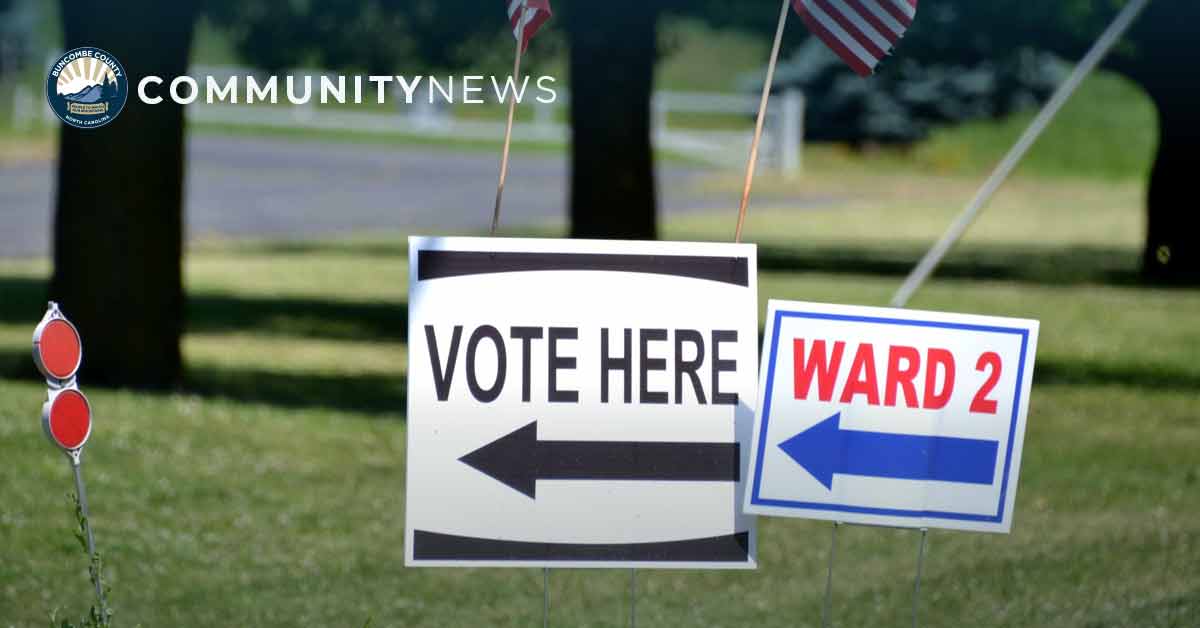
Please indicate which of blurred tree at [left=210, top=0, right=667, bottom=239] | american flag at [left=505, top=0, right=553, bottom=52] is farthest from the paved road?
american flag at [left=505, top=0, right=553, bottom=52]

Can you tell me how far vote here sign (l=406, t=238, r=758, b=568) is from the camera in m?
5.07

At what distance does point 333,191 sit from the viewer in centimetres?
3488

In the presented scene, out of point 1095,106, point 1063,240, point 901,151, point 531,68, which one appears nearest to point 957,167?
point 901,151

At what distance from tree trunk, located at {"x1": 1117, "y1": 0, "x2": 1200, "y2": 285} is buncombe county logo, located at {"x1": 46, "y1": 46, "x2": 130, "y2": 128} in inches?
464

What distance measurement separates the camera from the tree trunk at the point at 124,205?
11.6 m

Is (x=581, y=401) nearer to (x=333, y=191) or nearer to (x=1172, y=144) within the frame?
(x=1172, y=144)

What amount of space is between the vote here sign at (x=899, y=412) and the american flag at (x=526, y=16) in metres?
1.28

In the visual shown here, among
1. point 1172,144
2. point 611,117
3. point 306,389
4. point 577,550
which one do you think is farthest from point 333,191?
point 577,550

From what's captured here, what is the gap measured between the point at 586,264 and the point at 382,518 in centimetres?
416

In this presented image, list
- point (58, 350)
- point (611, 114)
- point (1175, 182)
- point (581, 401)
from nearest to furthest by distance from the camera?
point (58, 350)
point (581, 401)
point (611, 114)
point (1175, 182)

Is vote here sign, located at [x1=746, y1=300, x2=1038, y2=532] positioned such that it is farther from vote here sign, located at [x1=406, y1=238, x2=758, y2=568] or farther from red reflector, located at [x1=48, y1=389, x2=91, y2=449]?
red reflector, located at [x1=48, y1=389, x2=91, y2=449]

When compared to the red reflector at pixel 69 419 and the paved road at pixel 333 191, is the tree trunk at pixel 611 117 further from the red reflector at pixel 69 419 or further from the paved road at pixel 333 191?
the red reflector at pixel 69 419

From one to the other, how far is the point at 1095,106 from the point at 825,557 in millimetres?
48783

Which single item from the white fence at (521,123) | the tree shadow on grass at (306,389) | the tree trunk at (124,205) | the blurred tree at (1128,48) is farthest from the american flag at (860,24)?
the white fence at (521,123)
